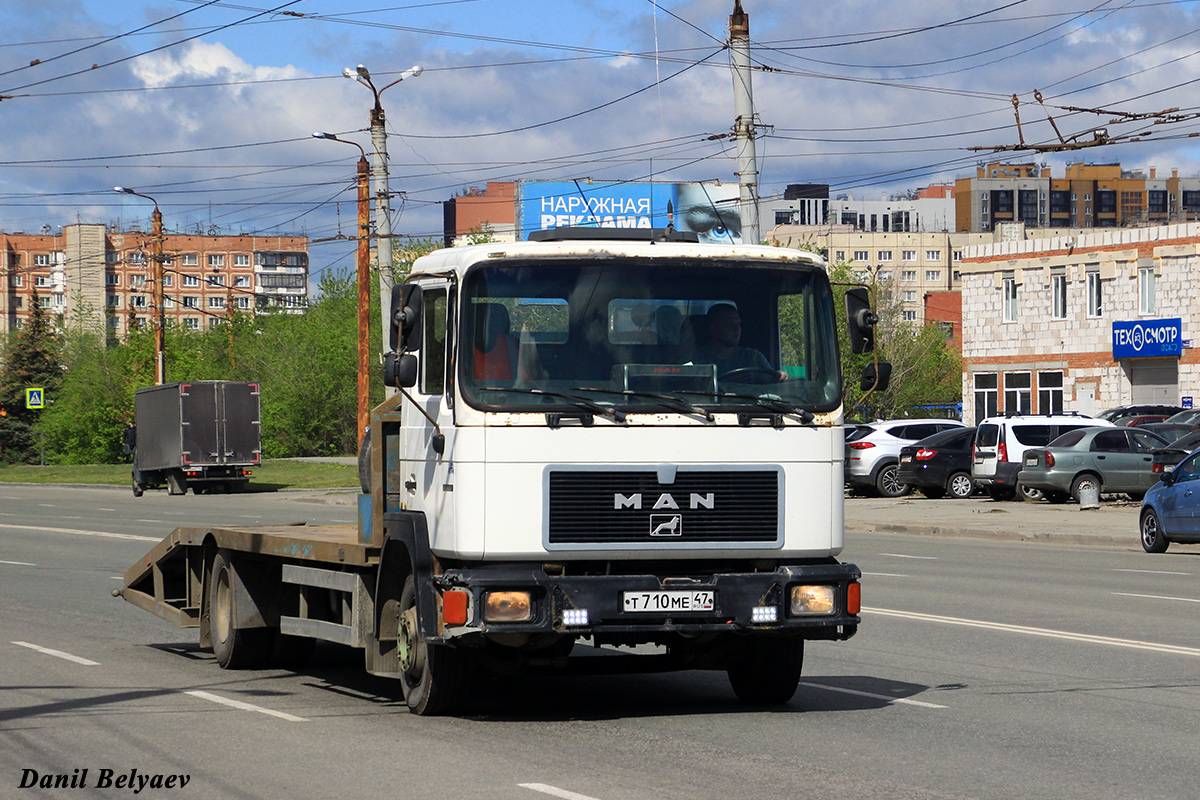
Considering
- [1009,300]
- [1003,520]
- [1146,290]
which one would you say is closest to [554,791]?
[1003,520]

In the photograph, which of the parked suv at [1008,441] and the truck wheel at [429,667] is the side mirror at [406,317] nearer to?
the truck wheel at [429,667]

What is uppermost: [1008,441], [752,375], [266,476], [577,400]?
[752,375]

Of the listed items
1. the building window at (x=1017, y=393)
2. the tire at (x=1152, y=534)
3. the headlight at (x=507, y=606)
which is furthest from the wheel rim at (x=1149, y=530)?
the building window at (x=1017, y=393)

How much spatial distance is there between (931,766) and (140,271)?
178 meters

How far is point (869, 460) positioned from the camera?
35406mm

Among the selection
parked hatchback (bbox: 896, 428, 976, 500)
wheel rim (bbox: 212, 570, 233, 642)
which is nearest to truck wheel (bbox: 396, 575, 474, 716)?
wheel rim (bbox: 212, 570, 233, 642)

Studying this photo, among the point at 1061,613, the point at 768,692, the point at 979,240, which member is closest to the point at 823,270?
the point at 768,692

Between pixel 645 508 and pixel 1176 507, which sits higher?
pixel 645 508

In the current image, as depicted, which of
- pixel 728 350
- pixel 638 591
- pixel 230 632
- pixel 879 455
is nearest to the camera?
pixel 638 591

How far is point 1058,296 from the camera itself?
58.0 meters

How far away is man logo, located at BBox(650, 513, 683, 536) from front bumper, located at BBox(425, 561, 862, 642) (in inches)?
9.2

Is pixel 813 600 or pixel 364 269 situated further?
pixel 364 269

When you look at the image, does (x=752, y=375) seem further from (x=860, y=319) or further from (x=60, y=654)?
(x=60, y=654)

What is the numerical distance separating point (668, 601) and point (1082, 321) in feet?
170
